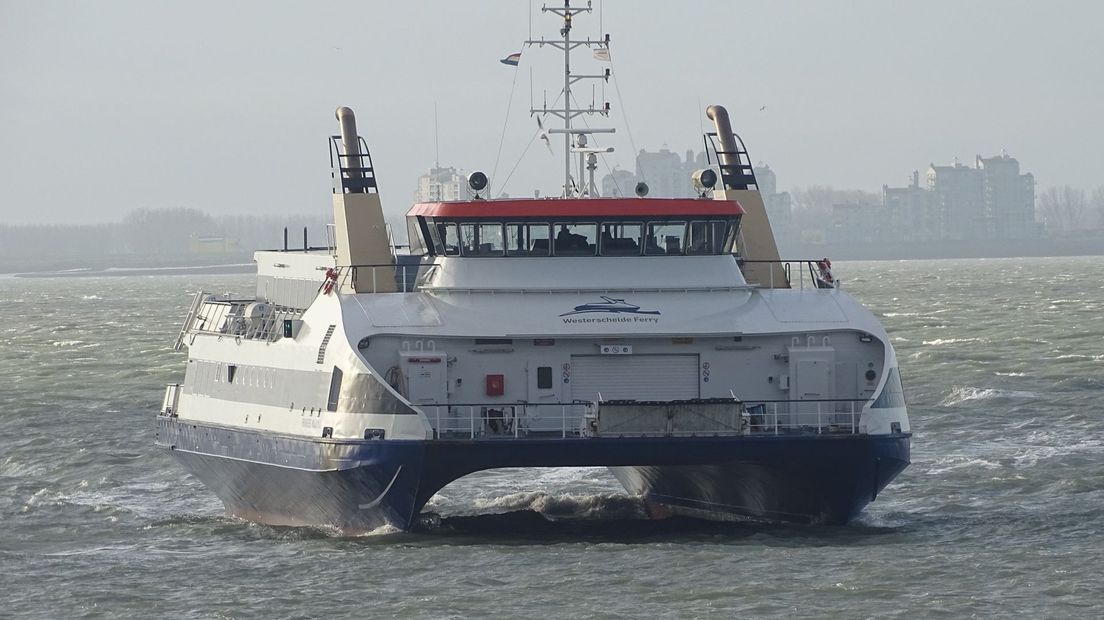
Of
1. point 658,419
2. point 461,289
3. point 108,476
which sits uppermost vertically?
point 461,289

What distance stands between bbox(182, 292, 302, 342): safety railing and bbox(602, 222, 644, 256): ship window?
506 cm

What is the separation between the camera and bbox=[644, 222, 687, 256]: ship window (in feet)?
94.1

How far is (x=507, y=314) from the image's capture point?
89.0ft

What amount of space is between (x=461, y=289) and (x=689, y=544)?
16.4ft

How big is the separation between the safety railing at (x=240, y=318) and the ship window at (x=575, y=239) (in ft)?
14.4

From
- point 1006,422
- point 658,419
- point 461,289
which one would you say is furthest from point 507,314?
point 1006,422

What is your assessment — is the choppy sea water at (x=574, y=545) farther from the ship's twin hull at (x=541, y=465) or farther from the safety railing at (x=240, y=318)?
the safety railing at (x=240, y=318)

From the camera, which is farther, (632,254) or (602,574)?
(632,254)

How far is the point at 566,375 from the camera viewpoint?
88.9 feet

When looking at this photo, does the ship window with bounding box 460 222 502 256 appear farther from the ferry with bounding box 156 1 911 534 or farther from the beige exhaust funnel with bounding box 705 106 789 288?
the beige exhaust funnel with bounding box 705 106 789 288

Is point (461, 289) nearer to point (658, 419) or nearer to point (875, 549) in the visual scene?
point (658, 419)

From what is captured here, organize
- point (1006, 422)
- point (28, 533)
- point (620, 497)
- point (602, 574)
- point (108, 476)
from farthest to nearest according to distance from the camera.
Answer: point (1006, 422) → point (108, 476) → point (620, 497) → point (28, 533) → point (602, 574)

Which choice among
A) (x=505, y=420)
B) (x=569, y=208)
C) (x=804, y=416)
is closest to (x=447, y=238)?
(x=569, y=208)

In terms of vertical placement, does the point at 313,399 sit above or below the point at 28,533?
above
